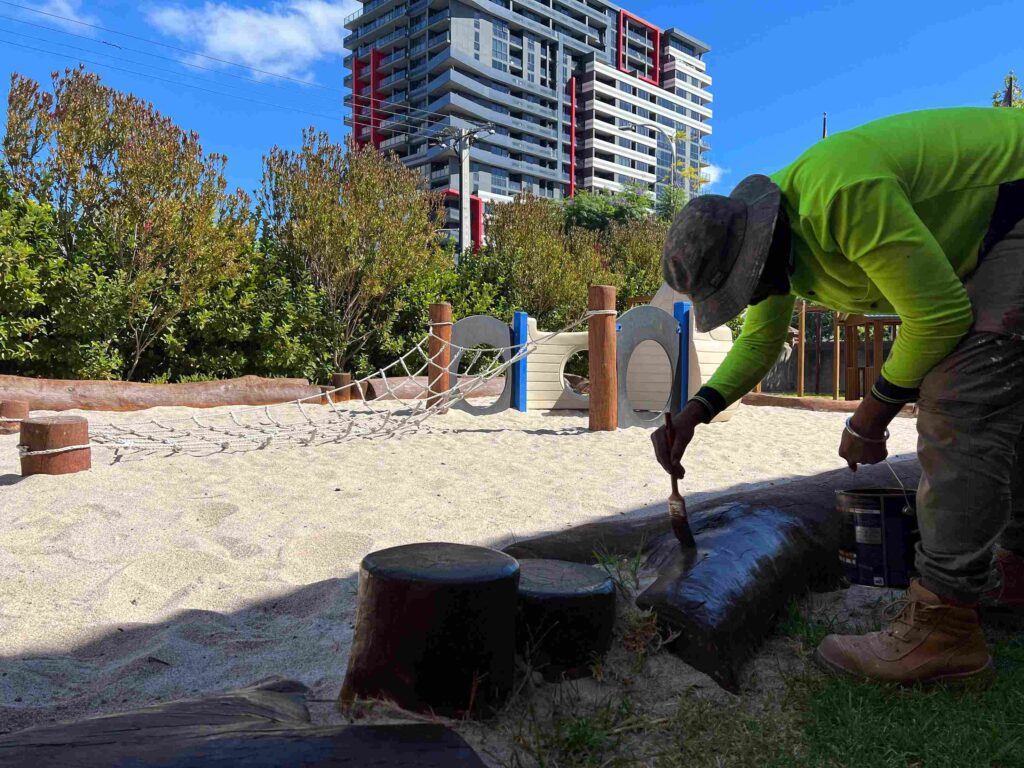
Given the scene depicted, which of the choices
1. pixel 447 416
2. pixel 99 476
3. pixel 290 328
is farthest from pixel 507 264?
pixel 99 476

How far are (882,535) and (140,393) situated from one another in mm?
7510

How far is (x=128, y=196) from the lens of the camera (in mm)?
8938

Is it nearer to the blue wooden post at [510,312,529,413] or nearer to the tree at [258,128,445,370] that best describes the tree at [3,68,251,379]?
the tree at [258,128,445,370]

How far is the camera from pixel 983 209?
5.32 ft

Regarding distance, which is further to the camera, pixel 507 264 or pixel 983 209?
pixel 507 264

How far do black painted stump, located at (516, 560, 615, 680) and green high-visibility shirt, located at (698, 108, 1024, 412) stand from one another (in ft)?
2.69

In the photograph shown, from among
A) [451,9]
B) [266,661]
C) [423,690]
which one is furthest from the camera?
[451,9]

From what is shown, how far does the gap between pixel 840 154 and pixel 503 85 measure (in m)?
65.0

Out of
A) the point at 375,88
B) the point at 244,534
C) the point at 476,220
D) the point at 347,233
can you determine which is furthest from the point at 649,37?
the point at 244,534

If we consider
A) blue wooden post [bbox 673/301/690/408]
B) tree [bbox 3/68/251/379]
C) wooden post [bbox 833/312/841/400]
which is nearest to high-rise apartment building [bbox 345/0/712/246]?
wooden post [bbox 833/312/841/400]

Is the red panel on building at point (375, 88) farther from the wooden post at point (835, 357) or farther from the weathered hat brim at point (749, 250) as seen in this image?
the weathered hat brim at point (749, 250)

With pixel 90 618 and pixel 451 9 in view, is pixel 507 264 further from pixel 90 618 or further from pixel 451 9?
pixel 451 9

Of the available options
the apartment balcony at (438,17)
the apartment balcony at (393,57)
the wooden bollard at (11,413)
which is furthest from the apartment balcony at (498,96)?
the wooden bollard at (11,413)

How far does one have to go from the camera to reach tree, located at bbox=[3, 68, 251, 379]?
855cm
